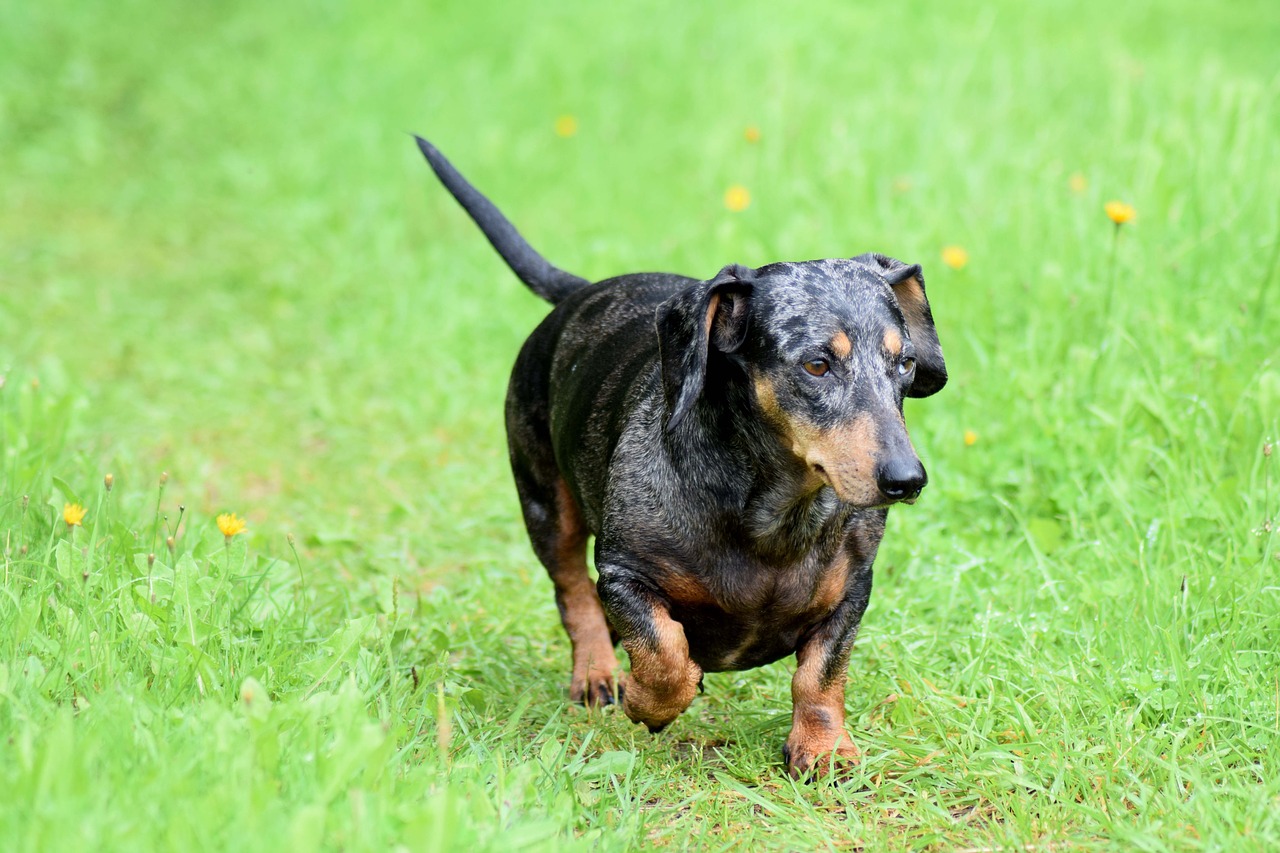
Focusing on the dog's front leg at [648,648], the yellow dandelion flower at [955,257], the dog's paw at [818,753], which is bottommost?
the dog's paw at [818,753]

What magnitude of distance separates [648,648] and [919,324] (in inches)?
44.9

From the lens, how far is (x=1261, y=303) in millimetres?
4914

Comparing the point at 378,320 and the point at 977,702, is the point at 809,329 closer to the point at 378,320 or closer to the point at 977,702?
the point at 977,702

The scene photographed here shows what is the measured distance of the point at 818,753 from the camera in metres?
3.37

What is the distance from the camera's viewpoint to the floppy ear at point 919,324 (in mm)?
3539

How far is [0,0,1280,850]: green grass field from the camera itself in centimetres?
299

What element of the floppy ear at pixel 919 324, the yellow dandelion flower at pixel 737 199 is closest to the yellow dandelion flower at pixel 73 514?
the floppy ear at pixel 919 324

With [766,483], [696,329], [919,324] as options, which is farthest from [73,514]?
[919,324]

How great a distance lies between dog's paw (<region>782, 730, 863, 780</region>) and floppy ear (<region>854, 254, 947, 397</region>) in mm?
912

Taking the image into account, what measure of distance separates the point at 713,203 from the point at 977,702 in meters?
4.25

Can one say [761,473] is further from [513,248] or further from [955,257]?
[955,257]

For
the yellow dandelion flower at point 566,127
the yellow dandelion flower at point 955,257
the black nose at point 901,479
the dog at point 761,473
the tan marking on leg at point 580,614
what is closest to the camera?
the black nose at point 901,479

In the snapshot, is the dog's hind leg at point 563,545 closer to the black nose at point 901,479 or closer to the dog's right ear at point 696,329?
the dog's right ear at point 696,329

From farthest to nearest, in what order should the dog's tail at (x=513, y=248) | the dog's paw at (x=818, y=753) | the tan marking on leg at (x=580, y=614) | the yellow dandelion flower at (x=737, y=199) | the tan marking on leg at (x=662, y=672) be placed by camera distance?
the yellow dandelion flower at (x=737, y=199)
the dog's tail at (x=513, y=248)
the tan marking on leg at (x=580, y=614)
the dog's paw at (x=818, y=753)
the tan marking on leg at (x=662, y=672)
